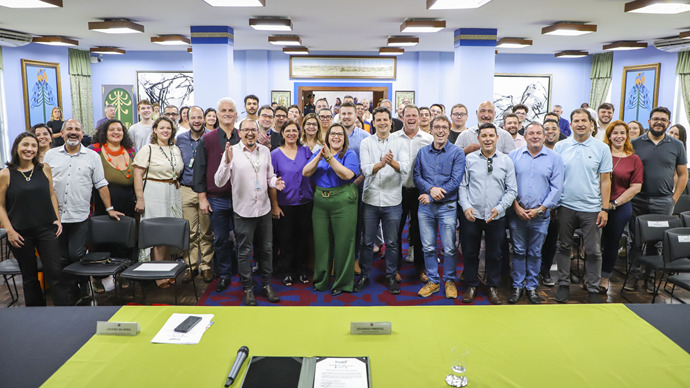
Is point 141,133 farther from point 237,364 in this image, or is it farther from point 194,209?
point 237,364

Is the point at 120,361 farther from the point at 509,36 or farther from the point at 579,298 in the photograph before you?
the point at 509,36

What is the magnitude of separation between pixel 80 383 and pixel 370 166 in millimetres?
3078

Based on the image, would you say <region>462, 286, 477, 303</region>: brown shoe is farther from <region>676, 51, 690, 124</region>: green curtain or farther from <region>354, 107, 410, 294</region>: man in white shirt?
<region>676, 51, 690, 124</region>: green curtain

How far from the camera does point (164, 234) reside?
423 centimetres

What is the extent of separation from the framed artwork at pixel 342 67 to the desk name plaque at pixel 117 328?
11.7m

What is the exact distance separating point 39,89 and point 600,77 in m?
14.2

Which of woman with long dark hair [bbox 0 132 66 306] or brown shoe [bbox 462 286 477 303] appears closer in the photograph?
woman with long dark hair [bbox 0 132 66 306]

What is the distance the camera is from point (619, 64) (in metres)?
12.4

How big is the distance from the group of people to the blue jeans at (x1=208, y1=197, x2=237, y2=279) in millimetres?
13

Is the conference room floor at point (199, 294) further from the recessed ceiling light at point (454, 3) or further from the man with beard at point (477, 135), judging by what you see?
the recessed ceiling light at point (454, 3)

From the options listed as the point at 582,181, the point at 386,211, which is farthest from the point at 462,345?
the point at 582,181

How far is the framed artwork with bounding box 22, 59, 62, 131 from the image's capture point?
1048cm

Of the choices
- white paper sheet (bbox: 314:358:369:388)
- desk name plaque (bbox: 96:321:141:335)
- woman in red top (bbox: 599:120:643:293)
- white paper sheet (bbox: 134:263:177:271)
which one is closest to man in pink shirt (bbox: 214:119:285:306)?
white paper sheet (bbox: 134:263:177:271)

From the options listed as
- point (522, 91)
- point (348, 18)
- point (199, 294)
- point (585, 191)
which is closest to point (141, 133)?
point (199, 294)
